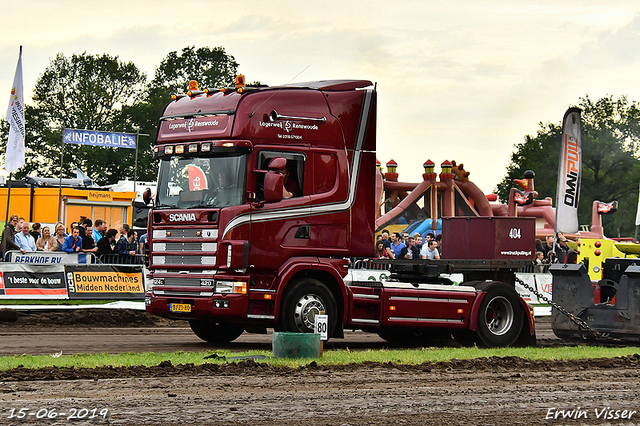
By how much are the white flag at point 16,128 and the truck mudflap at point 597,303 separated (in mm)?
15052

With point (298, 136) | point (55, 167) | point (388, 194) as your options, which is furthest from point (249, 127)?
point (55, 167)

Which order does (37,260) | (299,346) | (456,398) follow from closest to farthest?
(456,398) < (299,346) < (37,260)

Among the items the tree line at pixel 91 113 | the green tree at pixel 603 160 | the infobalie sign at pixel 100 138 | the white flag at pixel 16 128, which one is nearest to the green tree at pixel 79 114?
the tree line at pixel 91 113

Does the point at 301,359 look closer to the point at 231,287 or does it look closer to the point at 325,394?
the point at 231,287

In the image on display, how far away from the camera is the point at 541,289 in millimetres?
24109

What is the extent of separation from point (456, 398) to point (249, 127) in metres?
6.07

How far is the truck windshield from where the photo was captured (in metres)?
13.5

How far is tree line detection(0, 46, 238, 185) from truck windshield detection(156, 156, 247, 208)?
2594 inches

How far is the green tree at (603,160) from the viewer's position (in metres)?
91.6

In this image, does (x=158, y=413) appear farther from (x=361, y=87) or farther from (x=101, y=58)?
(x=101, y=58)

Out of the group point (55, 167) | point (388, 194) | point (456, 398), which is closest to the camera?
point (456, 398)

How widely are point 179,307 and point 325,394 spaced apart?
5355 millimetres

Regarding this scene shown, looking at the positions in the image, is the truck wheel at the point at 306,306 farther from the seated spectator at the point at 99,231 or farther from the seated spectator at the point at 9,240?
the seated spectator at the point at 99,231

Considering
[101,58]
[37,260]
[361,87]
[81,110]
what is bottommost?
[37,260]
